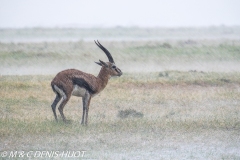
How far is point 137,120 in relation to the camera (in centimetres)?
1295

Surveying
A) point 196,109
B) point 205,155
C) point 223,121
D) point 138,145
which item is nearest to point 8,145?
point 138,145

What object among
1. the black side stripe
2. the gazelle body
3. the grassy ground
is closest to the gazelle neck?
the gazelle body

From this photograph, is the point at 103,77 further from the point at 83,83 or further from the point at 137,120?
the point at 137,120

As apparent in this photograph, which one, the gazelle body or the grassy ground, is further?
the gazelle body

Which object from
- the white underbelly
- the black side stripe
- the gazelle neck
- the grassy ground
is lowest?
the grassy ground

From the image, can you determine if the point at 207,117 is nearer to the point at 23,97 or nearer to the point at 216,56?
the point at 23,97

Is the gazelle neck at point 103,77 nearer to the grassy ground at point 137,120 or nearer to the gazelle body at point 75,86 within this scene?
the gazelle body at point 75,86

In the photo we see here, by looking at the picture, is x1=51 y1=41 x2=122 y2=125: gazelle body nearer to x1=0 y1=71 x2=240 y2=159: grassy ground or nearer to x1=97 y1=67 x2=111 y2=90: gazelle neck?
x1=97 y1=67 x2=111 y2=90: gazelle neck

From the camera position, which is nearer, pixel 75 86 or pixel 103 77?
pixel 75 86

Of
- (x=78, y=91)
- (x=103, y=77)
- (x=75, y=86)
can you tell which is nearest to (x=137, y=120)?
(x=103, y=77)

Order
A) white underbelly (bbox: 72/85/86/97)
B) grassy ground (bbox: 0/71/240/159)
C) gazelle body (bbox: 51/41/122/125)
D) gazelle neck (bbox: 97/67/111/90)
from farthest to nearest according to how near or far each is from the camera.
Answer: gazelle neck (bbox: 97/67/111/90), white underbelly (bbox: 72/85/86/97), gazelle body (bbox: 51/41/122/125), grassy ground (bbox: 0/71/240/159)

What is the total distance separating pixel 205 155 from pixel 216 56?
20.1 metres

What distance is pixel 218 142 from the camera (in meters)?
11.0

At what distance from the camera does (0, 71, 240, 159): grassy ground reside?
10.4 meters
